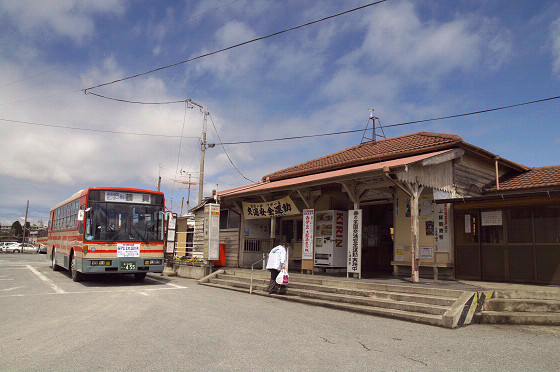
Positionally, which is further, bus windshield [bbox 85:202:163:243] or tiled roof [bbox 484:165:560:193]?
bus windshield [bbox 85:202:163:243]

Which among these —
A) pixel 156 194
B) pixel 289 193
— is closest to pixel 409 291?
pixel 289 193

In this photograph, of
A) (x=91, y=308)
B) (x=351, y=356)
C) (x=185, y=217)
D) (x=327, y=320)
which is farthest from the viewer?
(x=185, y=217)

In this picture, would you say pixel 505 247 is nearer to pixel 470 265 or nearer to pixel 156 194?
pixel 470 265

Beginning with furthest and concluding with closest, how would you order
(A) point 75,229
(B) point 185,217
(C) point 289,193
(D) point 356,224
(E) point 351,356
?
(B) point 185,217 → (C) point 289,193 → (A) point 75,229 → (D) point 356,224 → (E) point 351,356

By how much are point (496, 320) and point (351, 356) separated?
3.54 metres

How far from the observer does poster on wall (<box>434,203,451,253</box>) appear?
447 inches

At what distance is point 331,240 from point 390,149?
12.7 ft

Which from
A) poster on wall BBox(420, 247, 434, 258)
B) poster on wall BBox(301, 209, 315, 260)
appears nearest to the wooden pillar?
poster on wall BBox(420, 247, 434, 258)

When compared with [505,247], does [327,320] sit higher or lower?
lower

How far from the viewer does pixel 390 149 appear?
1423 centimetres

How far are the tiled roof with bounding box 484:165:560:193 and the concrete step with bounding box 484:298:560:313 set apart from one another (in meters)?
4.72

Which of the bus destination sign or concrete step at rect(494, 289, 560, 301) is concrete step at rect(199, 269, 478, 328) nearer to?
concrete step at rect(494, 289, 560, 301)

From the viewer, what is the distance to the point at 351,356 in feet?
16.9

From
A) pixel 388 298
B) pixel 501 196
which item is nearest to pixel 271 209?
pixel 388 298
